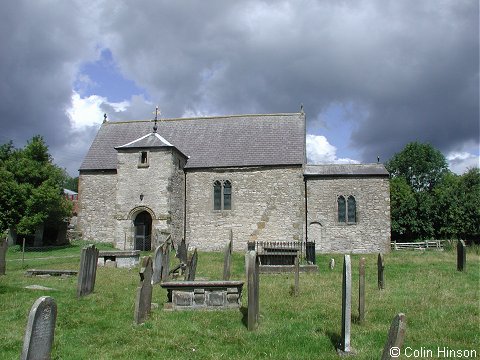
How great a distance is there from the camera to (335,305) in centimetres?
976

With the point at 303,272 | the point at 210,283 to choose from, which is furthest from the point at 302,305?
the point at 303,272

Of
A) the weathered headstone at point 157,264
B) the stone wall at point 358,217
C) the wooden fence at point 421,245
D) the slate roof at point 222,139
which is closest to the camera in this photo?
the weathered headstone at point 157,264

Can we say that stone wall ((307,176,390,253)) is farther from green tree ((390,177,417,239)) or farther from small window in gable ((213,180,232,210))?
green tree ((390,177,417,239))

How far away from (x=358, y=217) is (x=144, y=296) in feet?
68.7

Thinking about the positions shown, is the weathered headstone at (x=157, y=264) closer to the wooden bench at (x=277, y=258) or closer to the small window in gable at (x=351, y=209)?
the wooden bench at (x=277, y=258)

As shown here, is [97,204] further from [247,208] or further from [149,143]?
[247,208]

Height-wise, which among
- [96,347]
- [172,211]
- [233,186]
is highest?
[233,186]

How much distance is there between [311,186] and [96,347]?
72.6ft

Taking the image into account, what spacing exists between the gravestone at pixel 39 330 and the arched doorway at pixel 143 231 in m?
22.2

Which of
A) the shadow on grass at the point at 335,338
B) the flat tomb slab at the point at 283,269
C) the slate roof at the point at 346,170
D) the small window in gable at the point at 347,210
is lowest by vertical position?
the shadow on grass at the point at 335,338

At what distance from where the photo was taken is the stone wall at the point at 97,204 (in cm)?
2895

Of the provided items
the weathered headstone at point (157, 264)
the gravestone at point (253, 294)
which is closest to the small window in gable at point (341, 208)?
the weathered headstone at point (157, 264)

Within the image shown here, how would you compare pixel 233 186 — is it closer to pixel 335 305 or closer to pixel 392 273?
pixel 392 273

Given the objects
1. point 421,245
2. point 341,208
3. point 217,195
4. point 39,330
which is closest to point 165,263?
point 39,330
